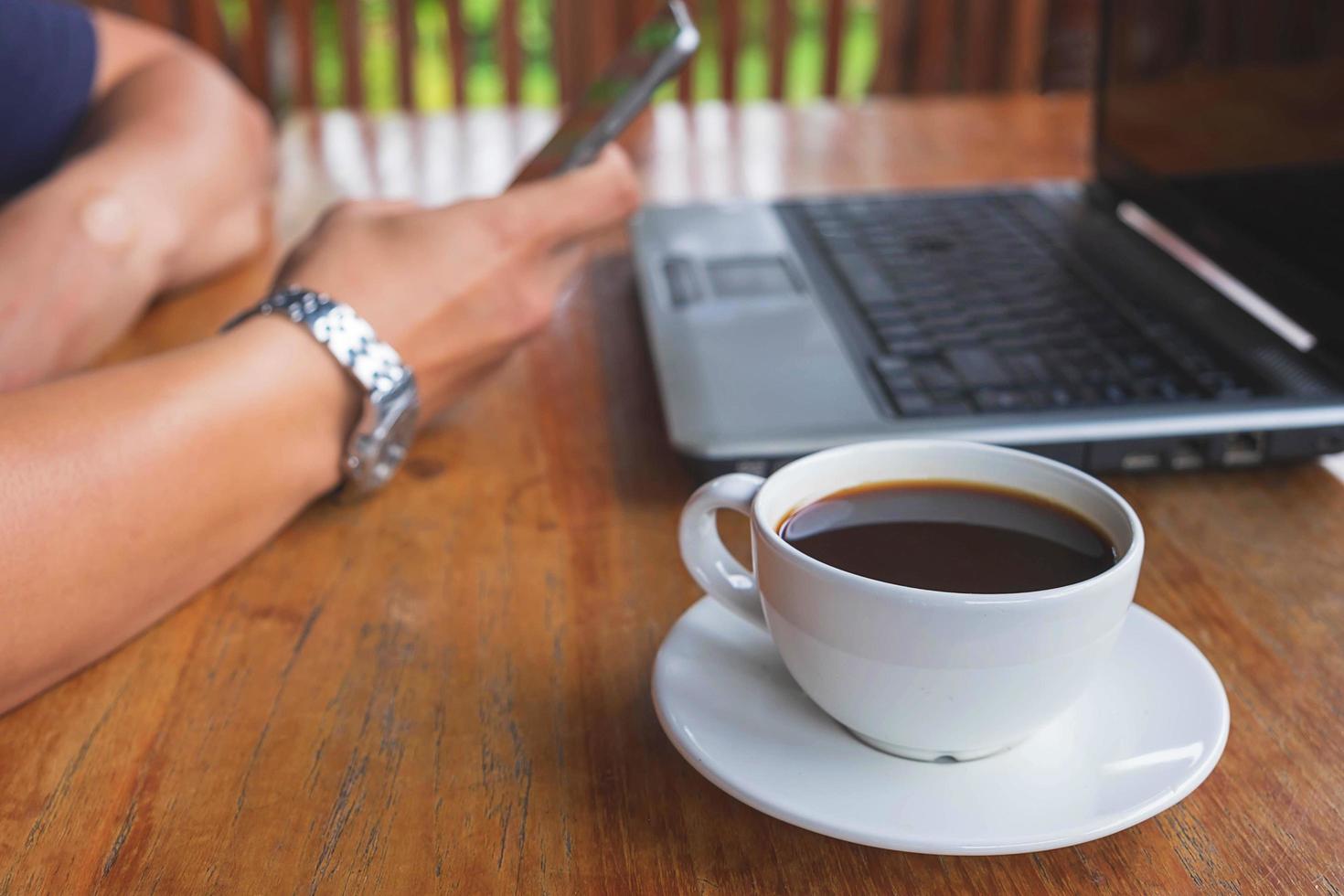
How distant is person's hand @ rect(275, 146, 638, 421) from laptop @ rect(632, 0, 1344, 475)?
0.07 m

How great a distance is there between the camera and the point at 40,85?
0.88 m

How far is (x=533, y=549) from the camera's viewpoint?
53 cm

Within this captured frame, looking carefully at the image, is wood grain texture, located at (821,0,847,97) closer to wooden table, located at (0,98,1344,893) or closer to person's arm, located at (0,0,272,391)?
person's arm, located at (0,0,272,391)

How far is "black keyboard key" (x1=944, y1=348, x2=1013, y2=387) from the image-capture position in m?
0.58

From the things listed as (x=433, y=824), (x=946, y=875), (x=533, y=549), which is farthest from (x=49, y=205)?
(x=946, y=875)

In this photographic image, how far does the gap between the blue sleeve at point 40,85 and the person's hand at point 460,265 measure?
0.36 metres

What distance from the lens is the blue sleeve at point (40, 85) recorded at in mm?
860

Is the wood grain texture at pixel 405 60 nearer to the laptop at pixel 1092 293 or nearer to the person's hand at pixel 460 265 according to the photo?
the laptop at pixel 1092 293

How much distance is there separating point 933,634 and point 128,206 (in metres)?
0.63

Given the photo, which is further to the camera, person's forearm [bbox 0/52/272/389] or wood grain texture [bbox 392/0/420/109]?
wood grain texture [bbox 392/0/420/109]

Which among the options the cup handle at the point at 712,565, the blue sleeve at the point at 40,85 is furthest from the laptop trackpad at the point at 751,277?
the blue sleeve at the point at 40,85

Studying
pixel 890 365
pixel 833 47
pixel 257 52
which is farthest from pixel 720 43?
pixel 890 365

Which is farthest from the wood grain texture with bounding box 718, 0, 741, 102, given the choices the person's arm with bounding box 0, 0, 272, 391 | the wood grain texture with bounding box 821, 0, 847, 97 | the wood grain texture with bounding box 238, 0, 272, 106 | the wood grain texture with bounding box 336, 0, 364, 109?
the person's arm with bounding box 0, 0, 272, 391

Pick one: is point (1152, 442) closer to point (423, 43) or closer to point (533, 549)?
point (533, 549)
